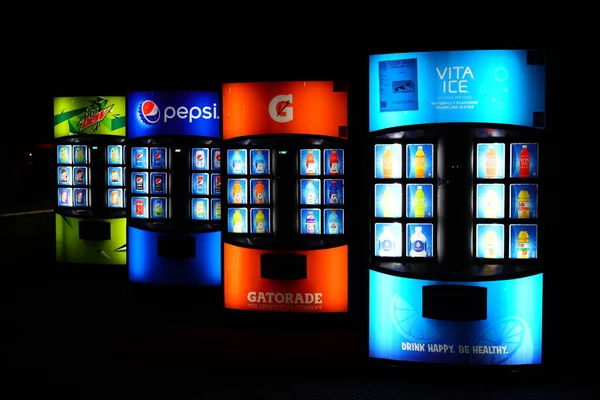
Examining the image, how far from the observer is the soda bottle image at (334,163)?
8.71m

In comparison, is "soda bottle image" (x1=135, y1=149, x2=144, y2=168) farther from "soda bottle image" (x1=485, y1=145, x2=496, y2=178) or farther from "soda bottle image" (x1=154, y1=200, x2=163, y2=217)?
"soda bottle image" (x1=485, y1=145, x2=496, y2=178)

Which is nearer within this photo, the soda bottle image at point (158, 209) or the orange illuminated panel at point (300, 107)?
the orange illuminated panel at point (300, 107)

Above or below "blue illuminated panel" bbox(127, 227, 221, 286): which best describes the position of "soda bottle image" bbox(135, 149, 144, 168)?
above

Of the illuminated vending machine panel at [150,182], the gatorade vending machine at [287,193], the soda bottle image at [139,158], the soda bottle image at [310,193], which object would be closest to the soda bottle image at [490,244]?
the gatorade vending machine at [287,193]

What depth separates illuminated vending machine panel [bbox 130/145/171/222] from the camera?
10234mm

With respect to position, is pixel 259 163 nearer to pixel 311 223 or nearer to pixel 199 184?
pixel 311 223

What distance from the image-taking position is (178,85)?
32.8 feet

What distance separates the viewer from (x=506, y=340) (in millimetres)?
6625

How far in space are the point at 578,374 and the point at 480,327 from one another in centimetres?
118

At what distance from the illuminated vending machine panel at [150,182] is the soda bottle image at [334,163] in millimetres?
2797

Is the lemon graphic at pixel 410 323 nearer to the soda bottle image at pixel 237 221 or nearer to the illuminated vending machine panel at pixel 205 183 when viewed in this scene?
the soda bottle image at pixel 237 221

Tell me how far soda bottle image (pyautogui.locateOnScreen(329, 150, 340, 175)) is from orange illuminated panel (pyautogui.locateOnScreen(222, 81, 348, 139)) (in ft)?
0.85

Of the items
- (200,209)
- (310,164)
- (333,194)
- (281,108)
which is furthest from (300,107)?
(200,209)

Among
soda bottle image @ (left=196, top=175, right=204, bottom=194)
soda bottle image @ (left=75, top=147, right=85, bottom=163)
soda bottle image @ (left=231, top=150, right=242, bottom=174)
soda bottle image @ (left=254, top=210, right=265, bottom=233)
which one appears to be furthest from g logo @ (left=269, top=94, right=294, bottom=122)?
soda bottle image @ (left=75, top=147, right=85, bottom=163)
